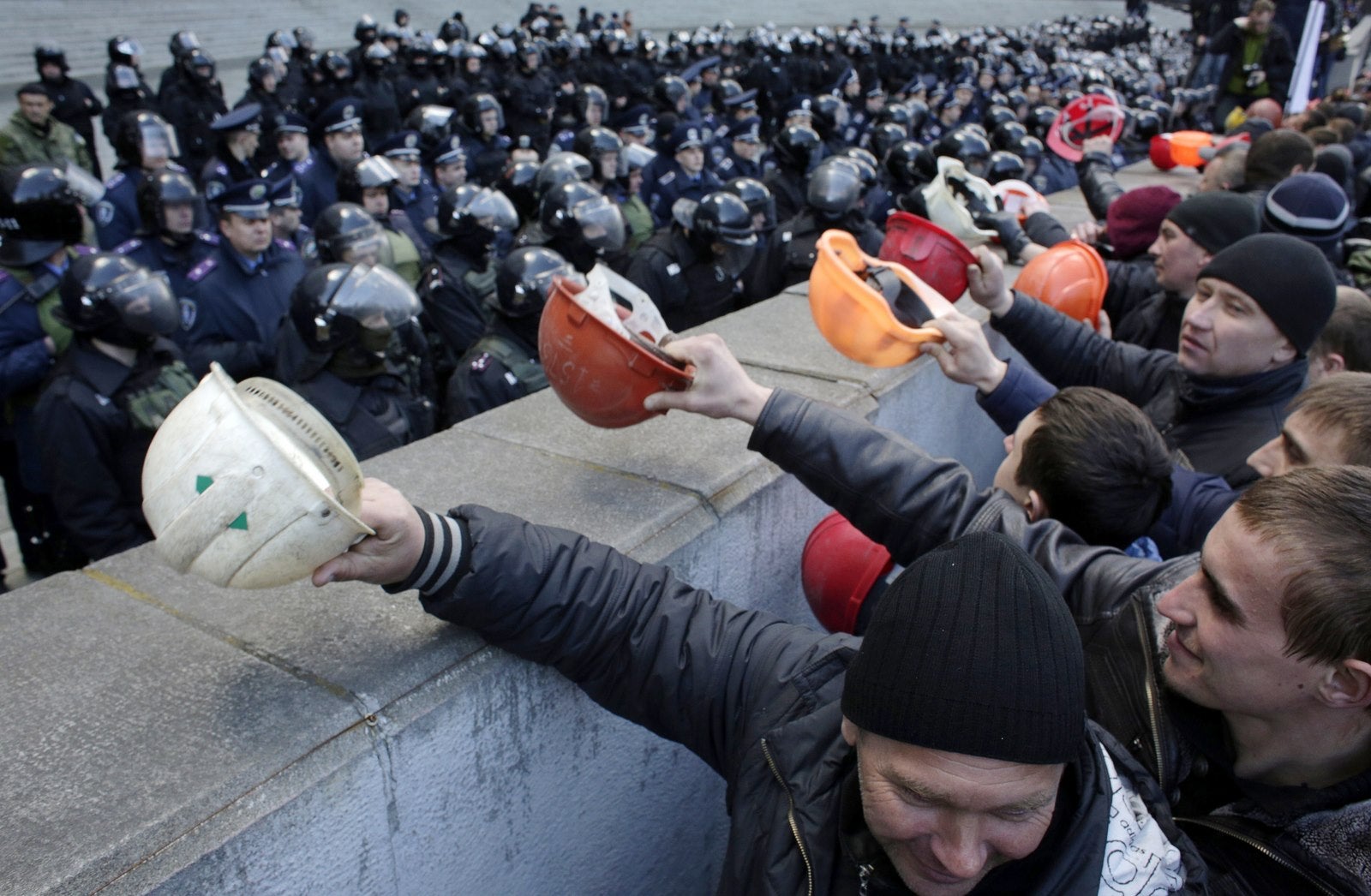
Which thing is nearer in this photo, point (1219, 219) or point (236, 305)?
point (1219, 219)

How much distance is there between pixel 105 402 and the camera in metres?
3.69

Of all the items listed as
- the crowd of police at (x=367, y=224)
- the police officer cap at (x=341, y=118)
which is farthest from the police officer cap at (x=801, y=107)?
the police officer cap at (x=341, y=118)

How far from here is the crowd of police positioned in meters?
3.80

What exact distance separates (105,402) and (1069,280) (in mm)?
3682

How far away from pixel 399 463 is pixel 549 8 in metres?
21.3

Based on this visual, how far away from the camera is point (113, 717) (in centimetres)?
139

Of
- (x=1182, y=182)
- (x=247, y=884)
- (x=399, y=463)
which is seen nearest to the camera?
(x=247, y=884)

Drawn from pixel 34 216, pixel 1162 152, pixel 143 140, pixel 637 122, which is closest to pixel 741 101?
pixel 637 122

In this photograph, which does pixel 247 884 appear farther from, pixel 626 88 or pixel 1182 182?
pixel 626 88

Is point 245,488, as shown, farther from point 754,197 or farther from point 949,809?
point 754,197

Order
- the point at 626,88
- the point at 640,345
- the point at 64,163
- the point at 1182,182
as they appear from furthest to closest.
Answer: the point at 626,88
the point at 1182,182
the point at 64,163
the point at 640,345

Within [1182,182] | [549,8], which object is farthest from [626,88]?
[1182,182]

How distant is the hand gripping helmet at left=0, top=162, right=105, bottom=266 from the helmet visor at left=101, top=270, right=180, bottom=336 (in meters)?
1.35

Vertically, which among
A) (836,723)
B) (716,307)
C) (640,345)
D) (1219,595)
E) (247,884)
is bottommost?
(716,307)
